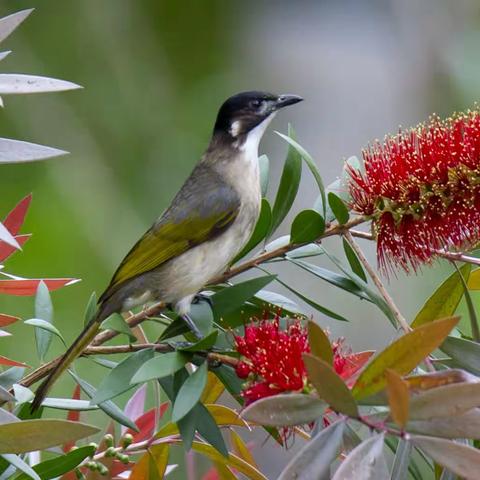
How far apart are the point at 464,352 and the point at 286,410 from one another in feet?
1.48

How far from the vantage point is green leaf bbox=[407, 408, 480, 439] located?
1.44 m

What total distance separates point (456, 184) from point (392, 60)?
16.9 feet

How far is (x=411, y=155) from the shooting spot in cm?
213

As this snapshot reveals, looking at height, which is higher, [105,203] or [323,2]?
[323,2]

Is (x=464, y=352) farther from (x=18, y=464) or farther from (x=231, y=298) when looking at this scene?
(x=18, y=464)

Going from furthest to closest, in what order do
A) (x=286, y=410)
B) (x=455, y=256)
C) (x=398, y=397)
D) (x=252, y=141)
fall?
(x=252, y=141) < (x=455, y=256) < (x=286, y=410) < (x=398, y=397)

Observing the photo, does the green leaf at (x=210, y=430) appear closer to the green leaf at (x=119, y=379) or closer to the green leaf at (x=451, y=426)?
the green leaf at (x=119, y=379)

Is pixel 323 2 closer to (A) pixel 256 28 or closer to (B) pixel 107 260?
(A) pixel 256 28

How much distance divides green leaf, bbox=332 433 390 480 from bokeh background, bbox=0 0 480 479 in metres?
3.90

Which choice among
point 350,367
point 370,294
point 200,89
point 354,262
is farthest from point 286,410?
point 200,89

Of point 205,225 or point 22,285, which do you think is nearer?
point 22,285

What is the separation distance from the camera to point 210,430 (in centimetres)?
183

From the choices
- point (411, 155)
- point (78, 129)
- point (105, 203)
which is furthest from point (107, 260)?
point (411, 155)

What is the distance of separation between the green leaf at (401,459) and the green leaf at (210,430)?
333 mm
